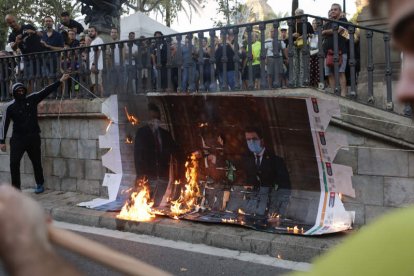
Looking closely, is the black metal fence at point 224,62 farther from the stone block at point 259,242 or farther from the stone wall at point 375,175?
the stone block at point 259,242

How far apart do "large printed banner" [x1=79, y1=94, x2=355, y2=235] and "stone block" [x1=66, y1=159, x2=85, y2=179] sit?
3.73ft

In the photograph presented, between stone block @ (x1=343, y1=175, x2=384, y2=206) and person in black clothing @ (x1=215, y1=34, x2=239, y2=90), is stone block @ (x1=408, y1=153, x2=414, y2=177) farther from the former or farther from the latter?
person in black clothing @ (x1=215, y1=34, x2=239, y2=90)

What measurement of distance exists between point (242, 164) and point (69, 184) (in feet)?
11.9

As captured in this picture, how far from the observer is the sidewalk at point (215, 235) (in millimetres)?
5754

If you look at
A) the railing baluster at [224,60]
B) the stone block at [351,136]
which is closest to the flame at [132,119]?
the railing baluster at [224,60]

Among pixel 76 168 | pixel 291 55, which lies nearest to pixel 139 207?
pixel 76 168

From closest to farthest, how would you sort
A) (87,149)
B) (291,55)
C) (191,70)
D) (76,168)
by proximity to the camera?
(291,55) < (191,70) < (87,149) < (76,168)

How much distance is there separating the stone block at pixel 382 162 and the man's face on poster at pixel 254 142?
1.29 m

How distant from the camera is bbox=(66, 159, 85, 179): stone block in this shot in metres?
8.91

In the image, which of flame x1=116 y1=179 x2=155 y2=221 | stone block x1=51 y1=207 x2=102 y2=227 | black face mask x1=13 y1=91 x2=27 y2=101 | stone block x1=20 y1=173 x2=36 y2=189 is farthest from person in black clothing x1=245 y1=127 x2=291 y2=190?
stone block x1=20 y1=173 x2=36 y2=189

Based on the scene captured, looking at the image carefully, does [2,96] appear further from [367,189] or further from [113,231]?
[367,189]

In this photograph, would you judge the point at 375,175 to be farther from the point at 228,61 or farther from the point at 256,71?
the point at 228,61

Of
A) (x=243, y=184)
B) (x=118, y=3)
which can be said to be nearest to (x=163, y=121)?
(x=243, y=184)

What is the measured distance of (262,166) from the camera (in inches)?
269
